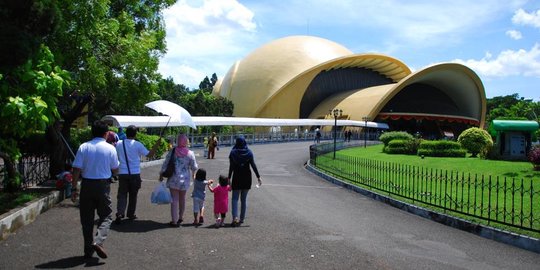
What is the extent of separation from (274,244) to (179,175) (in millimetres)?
2049

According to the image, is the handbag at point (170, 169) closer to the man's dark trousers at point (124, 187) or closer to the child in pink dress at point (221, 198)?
the man's dark trousers at point (124, 187)

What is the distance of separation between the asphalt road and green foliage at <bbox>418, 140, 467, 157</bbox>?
14.5 metres

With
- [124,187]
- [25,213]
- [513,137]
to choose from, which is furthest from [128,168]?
[513,137]

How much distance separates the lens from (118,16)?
13055 millimetres

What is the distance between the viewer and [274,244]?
22.0 feet

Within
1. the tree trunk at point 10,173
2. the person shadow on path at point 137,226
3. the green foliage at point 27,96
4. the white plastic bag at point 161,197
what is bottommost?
the person shadow on path at point 137,226

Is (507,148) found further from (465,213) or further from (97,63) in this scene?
(97,63)

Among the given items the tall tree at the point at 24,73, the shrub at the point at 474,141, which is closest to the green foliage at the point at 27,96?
the tall tree at the point at 24,73

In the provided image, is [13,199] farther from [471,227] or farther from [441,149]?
[441,149]

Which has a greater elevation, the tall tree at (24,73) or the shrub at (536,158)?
the tall tree at (24,73)

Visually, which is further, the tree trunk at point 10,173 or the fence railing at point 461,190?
the fence railing at point 461,190

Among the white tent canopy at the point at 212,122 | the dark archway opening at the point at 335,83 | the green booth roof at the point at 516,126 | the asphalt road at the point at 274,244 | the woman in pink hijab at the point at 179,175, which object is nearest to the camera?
the asphalt road at the point at 274,244

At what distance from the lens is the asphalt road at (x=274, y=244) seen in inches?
228

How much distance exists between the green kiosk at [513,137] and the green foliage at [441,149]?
2.54 metres
